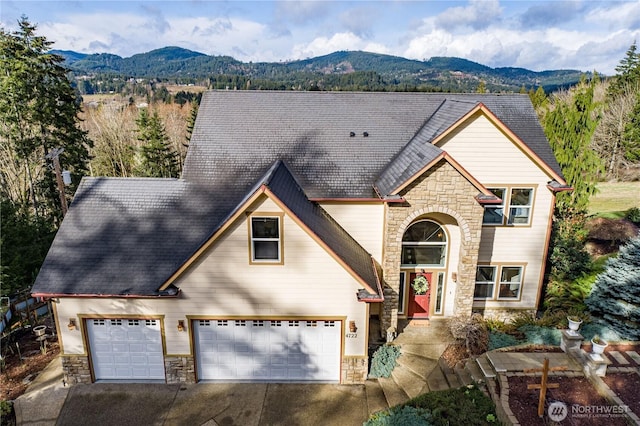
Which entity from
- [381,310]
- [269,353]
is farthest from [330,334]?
[381,310]

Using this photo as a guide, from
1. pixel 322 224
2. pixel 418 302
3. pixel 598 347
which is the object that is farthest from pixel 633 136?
pixel 322 224

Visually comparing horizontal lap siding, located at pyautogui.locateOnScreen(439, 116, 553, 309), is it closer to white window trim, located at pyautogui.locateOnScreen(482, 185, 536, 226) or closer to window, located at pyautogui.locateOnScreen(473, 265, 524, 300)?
white window trim, located at pyautogui.locateOnScreen(482, 185, 536, 226)

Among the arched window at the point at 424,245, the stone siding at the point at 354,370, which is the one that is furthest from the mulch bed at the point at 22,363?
the arched window at the point at 424,245

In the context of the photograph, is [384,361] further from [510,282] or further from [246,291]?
[510,282]

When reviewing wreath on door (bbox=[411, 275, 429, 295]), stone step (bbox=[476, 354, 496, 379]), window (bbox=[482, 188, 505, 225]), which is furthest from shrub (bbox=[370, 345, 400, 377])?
window (bbox=[482, 188, 505, 225])

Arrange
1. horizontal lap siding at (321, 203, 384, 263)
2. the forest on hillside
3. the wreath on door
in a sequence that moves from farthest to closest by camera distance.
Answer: the forest on hillside < the wreath on door < horizontal lap siding at (321, 203, 384, 263)
